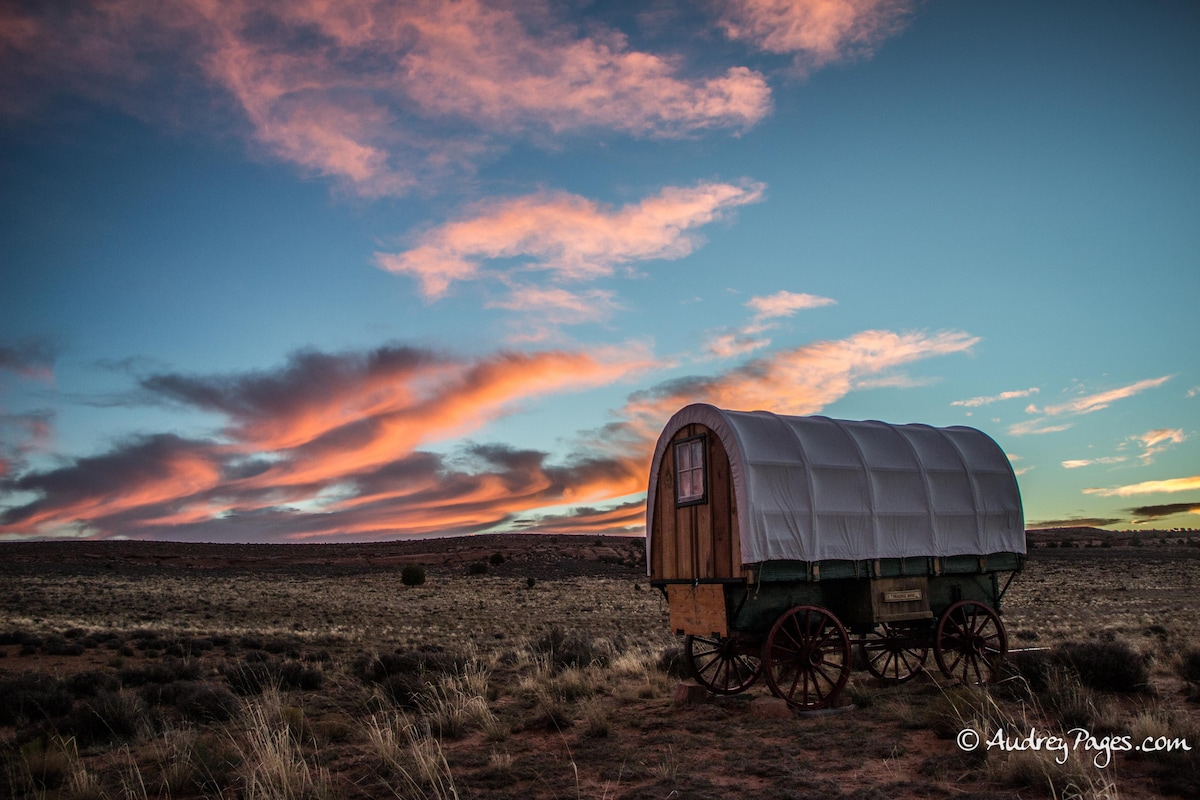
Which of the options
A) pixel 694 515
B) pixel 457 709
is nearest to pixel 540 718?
pixel 457 709

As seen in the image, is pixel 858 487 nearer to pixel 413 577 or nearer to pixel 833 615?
pixel 833 615

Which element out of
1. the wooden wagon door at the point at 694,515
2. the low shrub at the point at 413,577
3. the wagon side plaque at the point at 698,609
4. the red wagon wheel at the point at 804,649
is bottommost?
the low shrub at the point at 413,577

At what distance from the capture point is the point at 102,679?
530 inches

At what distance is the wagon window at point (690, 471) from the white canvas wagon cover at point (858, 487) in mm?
358

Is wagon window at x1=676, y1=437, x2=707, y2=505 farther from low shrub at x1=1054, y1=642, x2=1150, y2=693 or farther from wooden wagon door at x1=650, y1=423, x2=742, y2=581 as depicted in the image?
low shrub at x1=1054, y1=642, x2=1150, y2=693

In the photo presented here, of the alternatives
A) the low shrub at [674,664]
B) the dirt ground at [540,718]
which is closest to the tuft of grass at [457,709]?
the dirt ground at [540,718]

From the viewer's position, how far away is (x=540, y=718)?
10.3 meters

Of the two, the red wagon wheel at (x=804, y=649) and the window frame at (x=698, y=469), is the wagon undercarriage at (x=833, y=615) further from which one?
the window frame at (x=698, y=469)

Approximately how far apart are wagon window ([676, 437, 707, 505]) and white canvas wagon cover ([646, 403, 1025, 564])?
358 millimetres

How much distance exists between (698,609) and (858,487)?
3.02 meters

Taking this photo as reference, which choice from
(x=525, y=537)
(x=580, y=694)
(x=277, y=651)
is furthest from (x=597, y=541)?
(x=580, y=694)

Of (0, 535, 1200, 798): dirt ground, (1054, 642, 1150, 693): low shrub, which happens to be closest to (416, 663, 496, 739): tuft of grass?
(0, 535, 1200, 798): dirt ground

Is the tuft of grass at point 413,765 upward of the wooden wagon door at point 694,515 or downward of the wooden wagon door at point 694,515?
downward

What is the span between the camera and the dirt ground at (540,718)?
729 cm
